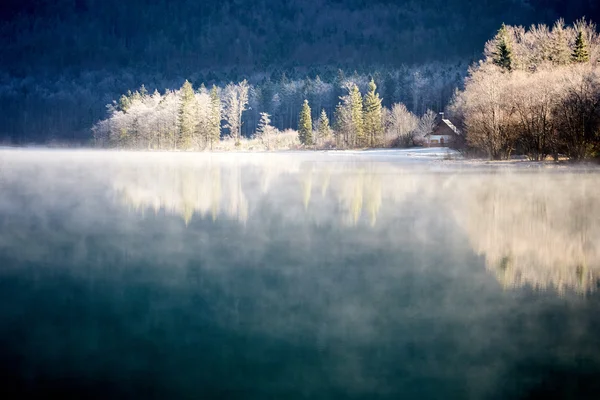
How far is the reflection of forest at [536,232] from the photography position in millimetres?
6930

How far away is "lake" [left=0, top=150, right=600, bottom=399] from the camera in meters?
3.96

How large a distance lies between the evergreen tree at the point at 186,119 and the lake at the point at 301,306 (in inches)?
2676

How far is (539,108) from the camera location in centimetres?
3419

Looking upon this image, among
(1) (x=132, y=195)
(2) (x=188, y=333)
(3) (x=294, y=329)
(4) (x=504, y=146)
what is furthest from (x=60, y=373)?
(4) (x=504, y=146)

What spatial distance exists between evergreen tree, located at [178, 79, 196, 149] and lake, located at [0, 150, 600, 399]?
6797 cm

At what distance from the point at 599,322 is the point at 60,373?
4.68m

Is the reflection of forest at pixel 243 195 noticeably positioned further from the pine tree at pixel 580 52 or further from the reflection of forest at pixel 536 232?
the pine tree at pixel 580 52

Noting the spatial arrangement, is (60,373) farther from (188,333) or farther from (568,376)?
(568,376)

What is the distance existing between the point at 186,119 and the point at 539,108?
54.2 metres

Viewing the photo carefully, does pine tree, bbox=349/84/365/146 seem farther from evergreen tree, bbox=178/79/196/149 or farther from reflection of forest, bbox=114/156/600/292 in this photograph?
reflection of forest, bbox=114/156/600/292

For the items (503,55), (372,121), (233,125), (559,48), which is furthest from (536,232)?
(233,125)

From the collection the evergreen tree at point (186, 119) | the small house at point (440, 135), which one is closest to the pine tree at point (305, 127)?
the evergreen tree at point (186, 119)

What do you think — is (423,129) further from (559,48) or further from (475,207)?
(475,207)

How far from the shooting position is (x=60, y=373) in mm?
4055
